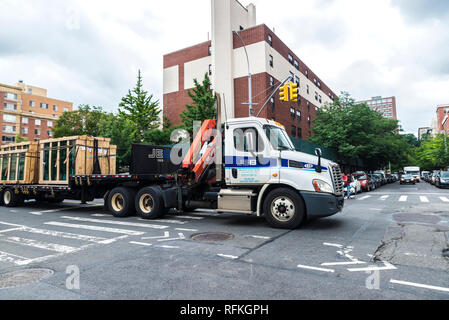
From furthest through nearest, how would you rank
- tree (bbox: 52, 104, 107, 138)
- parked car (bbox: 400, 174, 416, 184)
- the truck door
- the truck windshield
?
tree (bbox: 52, 104, 107, 138), parked car (bbox: 400, 174, 416, 184), the truck windshield, the truck door

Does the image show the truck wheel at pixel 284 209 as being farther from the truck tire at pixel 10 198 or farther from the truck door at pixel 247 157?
the truck tire at pixel 10 198

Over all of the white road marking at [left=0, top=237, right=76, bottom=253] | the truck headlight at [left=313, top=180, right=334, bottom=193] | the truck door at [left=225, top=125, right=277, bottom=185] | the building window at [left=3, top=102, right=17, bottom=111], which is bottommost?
the white road marking at [left=0, top=237, right=76, bottom=253]

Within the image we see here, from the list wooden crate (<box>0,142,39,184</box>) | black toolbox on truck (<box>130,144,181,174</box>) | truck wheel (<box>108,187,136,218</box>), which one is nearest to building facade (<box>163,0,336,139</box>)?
wooden crate (<box>0,142,39,184</box>)

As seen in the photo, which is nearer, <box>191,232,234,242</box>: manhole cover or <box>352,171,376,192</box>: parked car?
<box>191,232,234,242</box>: manhole cover

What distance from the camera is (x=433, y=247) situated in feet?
18.5

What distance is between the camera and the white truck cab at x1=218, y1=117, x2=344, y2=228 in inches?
284

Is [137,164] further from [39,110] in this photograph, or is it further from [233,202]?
[39,110]

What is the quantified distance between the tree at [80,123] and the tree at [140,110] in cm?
848

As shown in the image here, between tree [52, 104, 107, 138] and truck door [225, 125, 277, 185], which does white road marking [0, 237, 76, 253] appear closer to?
truck door [225, 125, 277, 185]

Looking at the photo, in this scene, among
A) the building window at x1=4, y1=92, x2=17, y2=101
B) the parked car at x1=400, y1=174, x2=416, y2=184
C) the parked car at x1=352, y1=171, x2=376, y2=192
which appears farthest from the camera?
the building window at x1=4, y1=92, x2=17, y2=101

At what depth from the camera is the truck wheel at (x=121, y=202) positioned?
9805 mm

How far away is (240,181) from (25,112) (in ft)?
275

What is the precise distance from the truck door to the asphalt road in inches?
53.5

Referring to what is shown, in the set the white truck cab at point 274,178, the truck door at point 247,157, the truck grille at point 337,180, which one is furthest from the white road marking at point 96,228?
the truck grille at point 337,180
